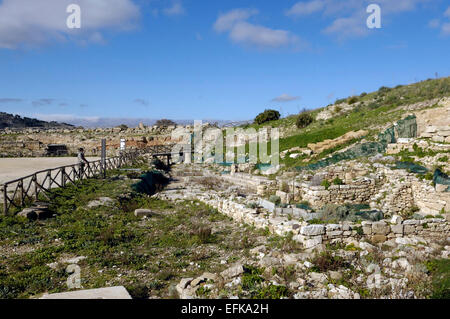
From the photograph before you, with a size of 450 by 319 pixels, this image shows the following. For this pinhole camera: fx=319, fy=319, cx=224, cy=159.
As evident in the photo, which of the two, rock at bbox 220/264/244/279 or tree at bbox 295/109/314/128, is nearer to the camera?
rock at bbox 220/264/244/279

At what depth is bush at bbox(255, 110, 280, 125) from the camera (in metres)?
41.2

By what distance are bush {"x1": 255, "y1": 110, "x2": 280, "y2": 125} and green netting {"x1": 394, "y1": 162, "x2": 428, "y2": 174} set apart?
28080mm

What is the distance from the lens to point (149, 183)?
19.9 m

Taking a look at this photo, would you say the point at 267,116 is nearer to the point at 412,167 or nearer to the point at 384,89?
the point at 384,89

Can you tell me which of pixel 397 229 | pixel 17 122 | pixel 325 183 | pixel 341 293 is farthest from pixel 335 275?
pixel 17 122

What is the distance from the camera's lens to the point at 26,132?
4656 centimetres

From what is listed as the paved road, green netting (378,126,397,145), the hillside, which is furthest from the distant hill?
green netting (378,126,397,145)

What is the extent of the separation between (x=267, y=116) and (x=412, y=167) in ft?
96.3

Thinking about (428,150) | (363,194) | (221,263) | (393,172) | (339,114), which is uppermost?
(339,114)

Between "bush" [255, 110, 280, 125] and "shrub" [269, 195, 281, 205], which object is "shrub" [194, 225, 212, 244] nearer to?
"shrub" [269, 195, 281, 205]

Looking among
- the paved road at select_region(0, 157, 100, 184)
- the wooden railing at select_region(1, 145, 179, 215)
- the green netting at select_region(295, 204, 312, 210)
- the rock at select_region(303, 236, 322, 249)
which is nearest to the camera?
the rock at select_region(303, 236, 322, 249)
